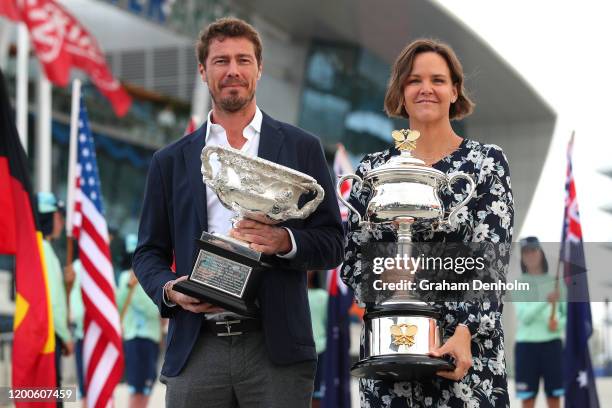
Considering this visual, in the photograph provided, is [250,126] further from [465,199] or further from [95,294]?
[95,294]

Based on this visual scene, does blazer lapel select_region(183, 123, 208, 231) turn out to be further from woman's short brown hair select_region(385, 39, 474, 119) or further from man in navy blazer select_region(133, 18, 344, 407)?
woman's short brown hair select_region(385, 39, 474, 119)

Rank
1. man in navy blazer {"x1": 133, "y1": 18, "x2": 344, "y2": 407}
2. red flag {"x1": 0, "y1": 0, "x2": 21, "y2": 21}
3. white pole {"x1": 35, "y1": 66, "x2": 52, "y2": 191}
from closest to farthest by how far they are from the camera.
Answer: man in navy blazer {"x1": 133, "y1": 18, "x2": 344, "y2": 407}, red flag {"x1": 0, "y1": 0, "x2": 21, "y2": 21}, white pole {"x1": 35, "y1": 66, "x2": 52, "y2": 191}

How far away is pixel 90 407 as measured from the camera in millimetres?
8695

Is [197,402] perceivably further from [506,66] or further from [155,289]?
[506,66]

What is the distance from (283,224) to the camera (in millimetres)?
3756

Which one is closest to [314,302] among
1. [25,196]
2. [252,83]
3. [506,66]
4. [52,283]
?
[52,283]

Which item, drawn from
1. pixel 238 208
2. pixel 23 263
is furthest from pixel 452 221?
pixel 23 263

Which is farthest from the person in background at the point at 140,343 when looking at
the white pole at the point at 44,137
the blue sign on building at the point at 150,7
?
the blue sign on building at the point at 150,7

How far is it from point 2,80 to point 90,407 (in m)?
3.15

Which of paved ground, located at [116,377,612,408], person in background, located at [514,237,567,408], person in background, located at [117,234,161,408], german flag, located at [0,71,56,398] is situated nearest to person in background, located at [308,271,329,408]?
person in background, located at [117,234,161,408]

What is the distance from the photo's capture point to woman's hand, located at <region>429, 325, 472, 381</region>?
3.39 m

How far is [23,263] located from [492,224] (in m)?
3.67

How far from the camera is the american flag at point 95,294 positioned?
8.87 metres

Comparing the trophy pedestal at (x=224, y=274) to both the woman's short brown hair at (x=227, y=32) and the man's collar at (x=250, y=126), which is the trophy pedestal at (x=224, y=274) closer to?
the man's collar at (x=250, y=126)
